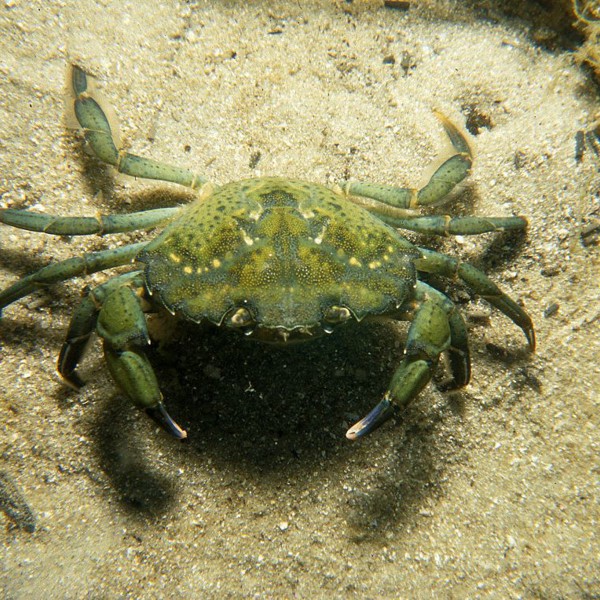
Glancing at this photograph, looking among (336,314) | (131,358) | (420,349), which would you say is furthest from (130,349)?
(420,349)

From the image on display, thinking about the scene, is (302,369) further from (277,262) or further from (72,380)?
(72,380)

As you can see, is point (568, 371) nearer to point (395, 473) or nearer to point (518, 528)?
point (518, 528)

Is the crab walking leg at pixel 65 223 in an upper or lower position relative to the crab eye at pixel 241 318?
lower

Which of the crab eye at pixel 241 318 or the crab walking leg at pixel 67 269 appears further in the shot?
the crab walking leg at pixel 67 269

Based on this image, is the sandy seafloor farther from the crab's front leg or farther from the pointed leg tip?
the crab's front leg

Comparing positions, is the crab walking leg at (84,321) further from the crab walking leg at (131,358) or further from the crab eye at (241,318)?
the crab eye at (241,318)

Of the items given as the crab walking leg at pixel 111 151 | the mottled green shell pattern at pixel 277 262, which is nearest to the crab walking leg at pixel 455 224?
the mottled green shell pattern at pixel 277 262

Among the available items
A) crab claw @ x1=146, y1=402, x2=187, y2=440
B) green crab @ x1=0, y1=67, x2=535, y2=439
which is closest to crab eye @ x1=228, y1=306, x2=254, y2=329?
green crab @ x1=0, y1=67, x2=535, y2=439
